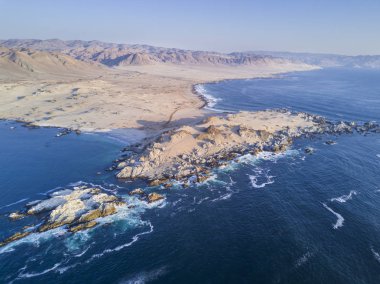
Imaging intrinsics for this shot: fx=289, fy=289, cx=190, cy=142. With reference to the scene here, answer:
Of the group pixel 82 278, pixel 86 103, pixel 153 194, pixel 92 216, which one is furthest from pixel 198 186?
pixel 86 103

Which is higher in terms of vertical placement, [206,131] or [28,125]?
[206,131]

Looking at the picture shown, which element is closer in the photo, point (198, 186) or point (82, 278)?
point (82, 278)

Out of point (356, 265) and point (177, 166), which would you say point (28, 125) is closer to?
point (177, 166)

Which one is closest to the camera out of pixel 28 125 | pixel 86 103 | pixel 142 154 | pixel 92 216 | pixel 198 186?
pixel 92 216

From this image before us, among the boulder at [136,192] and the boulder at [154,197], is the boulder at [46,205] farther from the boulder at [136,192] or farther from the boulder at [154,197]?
the boulder at [154,197]

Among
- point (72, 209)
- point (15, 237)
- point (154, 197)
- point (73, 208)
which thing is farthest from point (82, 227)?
point (154, 197)

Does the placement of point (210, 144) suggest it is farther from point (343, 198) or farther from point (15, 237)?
point (15, 237)

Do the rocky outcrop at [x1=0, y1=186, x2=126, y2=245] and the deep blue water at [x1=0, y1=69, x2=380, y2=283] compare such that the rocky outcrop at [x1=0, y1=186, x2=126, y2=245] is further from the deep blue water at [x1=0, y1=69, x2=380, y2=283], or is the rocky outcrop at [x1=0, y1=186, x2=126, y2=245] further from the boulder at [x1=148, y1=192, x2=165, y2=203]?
the boulder at [x1=148, y1=192, x2=165, y2=203]

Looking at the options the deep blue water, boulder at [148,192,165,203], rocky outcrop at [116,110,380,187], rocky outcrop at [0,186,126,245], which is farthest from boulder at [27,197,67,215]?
boulder at [148,192,165,203]
